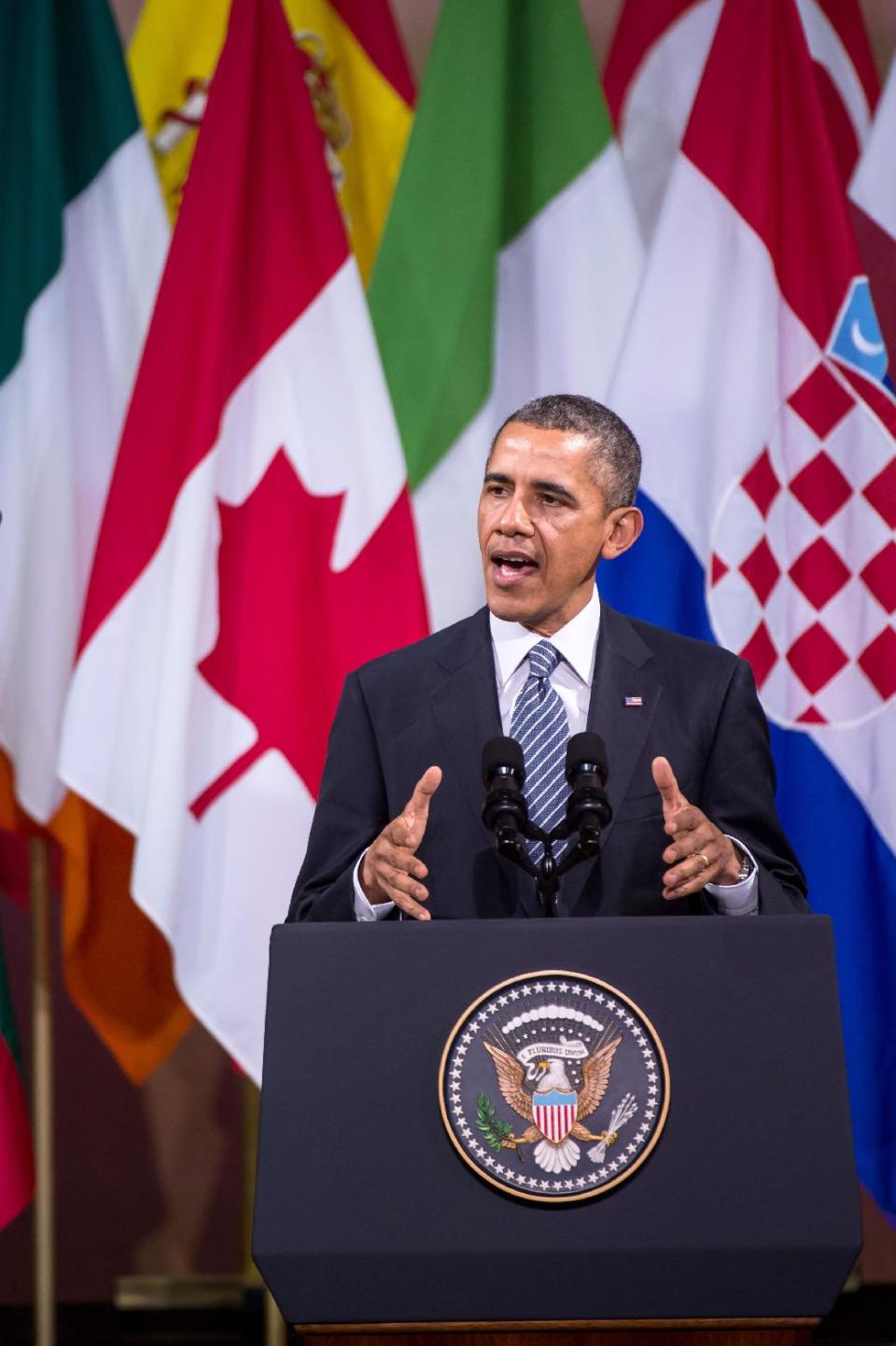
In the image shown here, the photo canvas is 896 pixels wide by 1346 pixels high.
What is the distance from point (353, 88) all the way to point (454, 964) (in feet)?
8.32

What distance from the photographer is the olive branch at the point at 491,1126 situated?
4.69 feet

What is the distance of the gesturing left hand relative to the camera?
1.64 m

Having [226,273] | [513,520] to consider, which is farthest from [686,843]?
[226,273]

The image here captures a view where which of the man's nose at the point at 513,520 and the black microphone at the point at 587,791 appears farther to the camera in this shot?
the man's nose at the point at 513,520

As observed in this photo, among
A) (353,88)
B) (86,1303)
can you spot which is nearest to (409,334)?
(353,88)

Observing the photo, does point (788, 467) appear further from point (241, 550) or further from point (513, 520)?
point (513, 520)

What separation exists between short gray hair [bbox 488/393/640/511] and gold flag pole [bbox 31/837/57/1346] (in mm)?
1608

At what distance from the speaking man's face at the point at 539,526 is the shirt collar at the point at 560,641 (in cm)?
2

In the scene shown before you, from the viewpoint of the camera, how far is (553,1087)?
56.8 inches

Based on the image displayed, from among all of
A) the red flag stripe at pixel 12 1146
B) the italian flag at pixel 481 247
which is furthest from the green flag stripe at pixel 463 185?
the red flag stripe at pixel 12 1146

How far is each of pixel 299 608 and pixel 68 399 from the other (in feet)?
2.23

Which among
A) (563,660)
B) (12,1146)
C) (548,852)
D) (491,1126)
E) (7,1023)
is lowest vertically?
(12,1146)

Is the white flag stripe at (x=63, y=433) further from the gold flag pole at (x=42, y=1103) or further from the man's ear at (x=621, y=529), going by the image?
the man's ear at (x=621, y=529)

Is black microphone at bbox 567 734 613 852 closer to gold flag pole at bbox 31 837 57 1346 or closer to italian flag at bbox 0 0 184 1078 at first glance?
italian flag at bbox 0 0 184 1078
